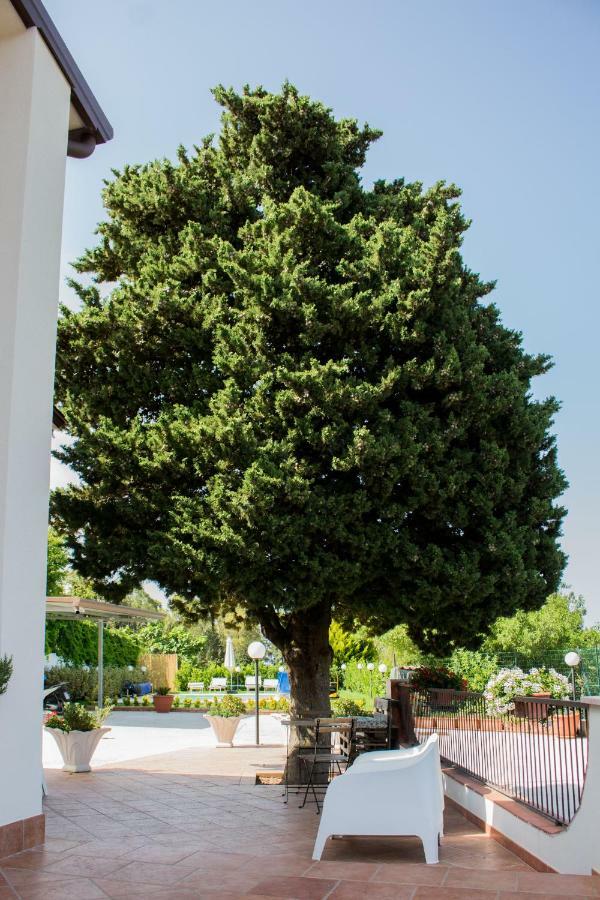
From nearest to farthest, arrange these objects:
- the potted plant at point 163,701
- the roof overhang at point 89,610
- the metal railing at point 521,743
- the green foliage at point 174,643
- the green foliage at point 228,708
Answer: the metal railing at point 521,743, the green foliage at point 228,708, the roof overhang at point 89,610, the potted plant at point 163,701, the green foliage at point 174,643

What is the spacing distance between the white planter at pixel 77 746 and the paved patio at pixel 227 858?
1.24 metres

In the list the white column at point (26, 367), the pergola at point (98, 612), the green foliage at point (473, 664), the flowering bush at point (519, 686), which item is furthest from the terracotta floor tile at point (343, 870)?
the green foliage at point (473, 664)

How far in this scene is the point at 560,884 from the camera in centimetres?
486

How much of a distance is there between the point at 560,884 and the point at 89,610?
1550 centimetres

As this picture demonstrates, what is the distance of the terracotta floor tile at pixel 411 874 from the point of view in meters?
5.17

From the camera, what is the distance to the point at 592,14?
467cm

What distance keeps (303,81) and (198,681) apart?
25.9 m

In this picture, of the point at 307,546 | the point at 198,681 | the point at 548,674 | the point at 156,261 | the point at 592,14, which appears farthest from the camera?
the point at 198,681

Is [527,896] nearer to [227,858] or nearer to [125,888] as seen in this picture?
[227,858]

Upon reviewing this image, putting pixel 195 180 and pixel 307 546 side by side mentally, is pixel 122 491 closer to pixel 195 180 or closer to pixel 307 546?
pixel 307 546

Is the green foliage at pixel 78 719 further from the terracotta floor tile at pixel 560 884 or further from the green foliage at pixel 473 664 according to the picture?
the green foliage at pixel 473 664

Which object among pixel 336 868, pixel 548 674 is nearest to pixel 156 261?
pixel 336 868

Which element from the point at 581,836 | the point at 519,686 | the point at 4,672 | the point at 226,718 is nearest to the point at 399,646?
the point at 519,686

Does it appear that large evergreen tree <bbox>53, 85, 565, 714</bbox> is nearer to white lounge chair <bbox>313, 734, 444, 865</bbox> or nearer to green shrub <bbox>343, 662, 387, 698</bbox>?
white lounge chair <bbox>313, 734, 444, 865</bbox>
